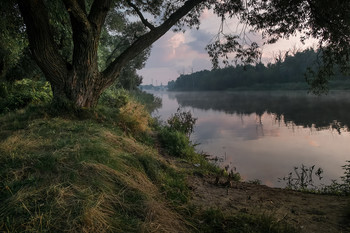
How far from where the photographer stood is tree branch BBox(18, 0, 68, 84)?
5.48 metres

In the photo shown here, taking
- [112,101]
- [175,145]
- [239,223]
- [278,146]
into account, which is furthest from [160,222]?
[112,101]

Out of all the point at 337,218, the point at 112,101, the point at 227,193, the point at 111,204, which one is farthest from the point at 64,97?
the point at 112,101

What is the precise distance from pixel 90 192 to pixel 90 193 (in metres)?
0.02

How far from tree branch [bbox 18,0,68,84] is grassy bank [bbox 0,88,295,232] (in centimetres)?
187

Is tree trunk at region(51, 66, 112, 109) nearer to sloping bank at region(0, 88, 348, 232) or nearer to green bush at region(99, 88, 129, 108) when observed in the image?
sloping bank at region(0, 88, 348, 232)

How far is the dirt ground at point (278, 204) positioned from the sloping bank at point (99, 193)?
3 cm

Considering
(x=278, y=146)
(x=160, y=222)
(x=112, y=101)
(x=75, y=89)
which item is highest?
(x=75, y=89)

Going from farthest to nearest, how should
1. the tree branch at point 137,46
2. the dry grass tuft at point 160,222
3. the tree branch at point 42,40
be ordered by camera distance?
the tree branch at point 137,46, the tree branch at point 42,40, the dry grass tuft at point 160,222

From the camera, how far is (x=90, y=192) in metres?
Answer: 2.51

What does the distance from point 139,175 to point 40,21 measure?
16.1ft

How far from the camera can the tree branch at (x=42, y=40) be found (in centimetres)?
548

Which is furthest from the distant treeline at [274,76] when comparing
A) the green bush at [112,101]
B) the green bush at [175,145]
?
the green bush at [175,145]

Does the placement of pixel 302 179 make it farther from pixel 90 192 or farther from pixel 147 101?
pixel 147 101

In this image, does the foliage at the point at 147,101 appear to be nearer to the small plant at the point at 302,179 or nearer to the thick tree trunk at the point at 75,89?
the thick tree trunk at the point at 75,89
